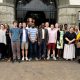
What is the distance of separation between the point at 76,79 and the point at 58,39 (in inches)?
159

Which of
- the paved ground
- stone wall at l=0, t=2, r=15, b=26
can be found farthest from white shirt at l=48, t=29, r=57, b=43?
stone wall at l=0, t=2, r=15, b=26

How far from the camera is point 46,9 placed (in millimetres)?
17000

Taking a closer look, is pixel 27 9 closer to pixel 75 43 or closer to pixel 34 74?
pixel 75 43

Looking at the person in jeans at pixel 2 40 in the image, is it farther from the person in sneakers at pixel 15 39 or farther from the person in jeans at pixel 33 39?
the person in jeans at pixel 33 39

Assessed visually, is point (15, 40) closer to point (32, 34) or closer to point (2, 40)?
point (2, 40)

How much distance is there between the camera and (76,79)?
9992 mm

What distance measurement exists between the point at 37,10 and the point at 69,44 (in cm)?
403

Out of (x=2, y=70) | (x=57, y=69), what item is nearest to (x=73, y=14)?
(x=57, y=69)

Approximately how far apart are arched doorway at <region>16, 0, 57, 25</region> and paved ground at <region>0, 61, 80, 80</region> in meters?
4.38

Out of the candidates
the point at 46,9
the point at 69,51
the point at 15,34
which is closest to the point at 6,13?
the point at 46,9

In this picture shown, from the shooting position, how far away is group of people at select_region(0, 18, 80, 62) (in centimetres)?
1327

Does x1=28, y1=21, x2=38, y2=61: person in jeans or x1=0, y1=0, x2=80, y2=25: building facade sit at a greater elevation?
x1=0, y1=0, x2=80, y2=25: building facade

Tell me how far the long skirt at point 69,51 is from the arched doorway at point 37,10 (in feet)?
11.7

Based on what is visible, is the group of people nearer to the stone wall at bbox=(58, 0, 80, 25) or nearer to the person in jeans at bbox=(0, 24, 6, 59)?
the person in jeans at bbox=(0, 24, 6, 59)
